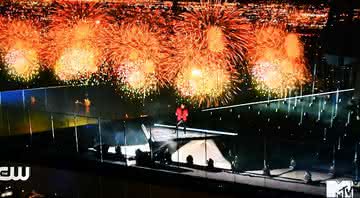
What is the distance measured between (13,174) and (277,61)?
51.7 ft

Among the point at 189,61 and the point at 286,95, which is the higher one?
the point at 189,61

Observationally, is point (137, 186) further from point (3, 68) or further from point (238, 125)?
point (3, 68)

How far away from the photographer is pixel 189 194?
9156mm

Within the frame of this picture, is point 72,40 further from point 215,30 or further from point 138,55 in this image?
point 215,30

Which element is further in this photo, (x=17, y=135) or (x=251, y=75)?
(x=251, y=75)

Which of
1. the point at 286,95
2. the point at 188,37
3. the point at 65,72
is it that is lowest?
the point at 286,95

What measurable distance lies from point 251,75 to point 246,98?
223cm

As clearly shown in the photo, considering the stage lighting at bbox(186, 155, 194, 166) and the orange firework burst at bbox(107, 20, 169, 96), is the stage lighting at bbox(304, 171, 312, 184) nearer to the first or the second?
the stage lighting at bbox(186, 155, 194, 166)

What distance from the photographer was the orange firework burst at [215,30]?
20.7m

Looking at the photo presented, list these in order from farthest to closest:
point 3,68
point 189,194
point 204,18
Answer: point 3,68
point 204,18
point 189,194

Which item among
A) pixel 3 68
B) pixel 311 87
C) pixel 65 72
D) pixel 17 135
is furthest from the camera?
pixel 311 87

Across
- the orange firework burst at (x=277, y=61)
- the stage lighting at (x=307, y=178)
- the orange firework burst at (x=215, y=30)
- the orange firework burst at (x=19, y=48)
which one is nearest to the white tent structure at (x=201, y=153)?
the stage lighting at (x=307, y=178)

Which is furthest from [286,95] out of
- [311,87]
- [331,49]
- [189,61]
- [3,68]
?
[3,68]

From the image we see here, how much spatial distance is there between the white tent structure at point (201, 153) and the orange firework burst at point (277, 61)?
13970mm
